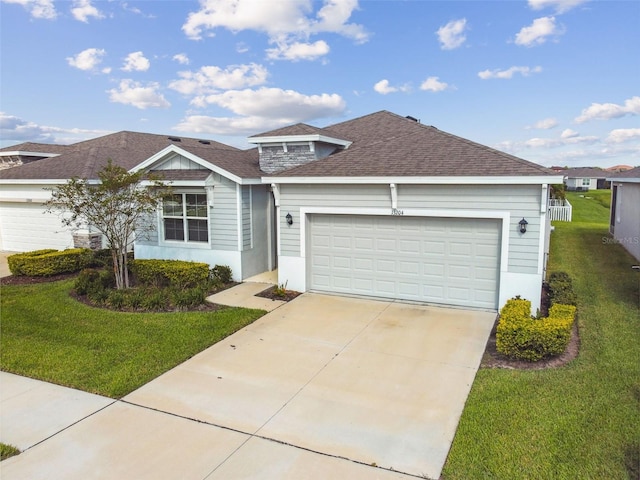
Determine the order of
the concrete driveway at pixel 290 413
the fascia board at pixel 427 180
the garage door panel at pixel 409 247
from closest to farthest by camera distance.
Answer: the concrete driveway at pixel 290 413 < the fascia board at pixel 427 180 < the garage door panel at pixel 409 247

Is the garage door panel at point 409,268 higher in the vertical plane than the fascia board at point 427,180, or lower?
lower

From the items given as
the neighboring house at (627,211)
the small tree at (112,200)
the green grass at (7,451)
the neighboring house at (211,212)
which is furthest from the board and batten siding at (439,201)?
the neighboring house at (627,211)

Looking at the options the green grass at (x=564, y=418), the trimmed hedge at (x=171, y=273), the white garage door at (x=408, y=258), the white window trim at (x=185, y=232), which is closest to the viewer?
the green grass at (x=564, y=418)

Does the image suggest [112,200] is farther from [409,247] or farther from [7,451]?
[409,247]

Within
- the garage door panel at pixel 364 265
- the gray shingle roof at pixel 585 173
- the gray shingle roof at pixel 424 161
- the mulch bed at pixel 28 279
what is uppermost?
the gray shingle roof at pixel 585 173

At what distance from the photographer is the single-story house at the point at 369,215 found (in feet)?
29.3

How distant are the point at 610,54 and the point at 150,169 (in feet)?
49.3

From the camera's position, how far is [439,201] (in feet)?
31.0

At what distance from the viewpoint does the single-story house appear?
8.92 metres

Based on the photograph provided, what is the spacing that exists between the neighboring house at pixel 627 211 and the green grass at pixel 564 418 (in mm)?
8198

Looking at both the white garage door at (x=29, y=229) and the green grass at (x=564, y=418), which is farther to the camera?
the white garage door at (x=29, y=229)

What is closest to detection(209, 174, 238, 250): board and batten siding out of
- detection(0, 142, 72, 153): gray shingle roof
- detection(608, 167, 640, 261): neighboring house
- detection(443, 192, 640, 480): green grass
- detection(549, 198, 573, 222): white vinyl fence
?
detection(443, 192, 640, 480): green grass

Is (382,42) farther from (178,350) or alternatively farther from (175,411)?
(175,411)

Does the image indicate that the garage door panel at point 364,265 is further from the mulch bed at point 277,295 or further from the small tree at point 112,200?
the small tree at point 112,200
